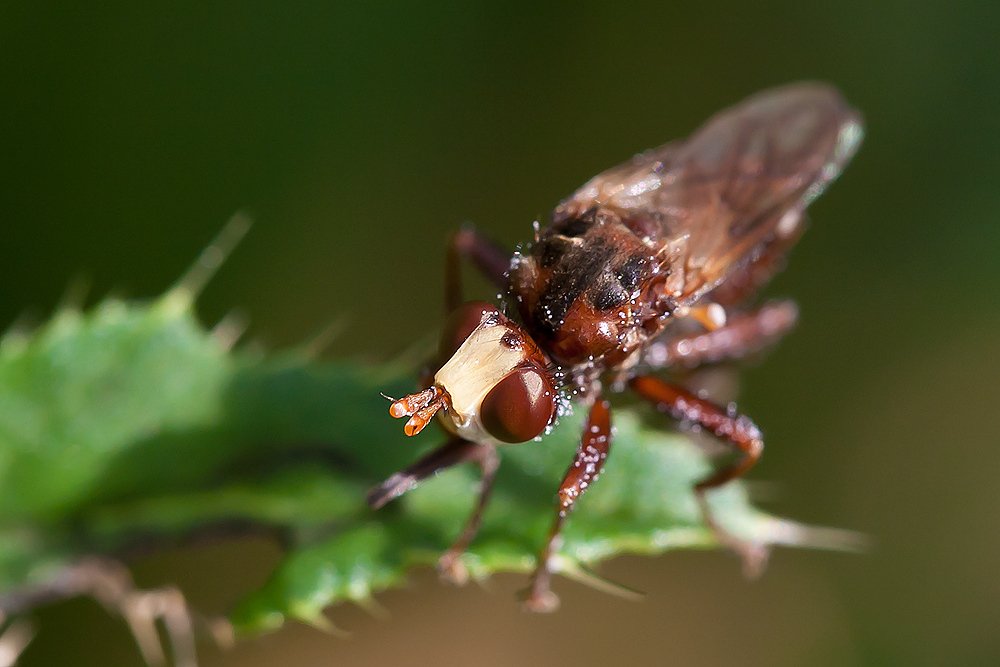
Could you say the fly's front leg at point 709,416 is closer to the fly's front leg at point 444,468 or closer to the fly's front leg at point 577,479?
the fly's front leg at point 577,479

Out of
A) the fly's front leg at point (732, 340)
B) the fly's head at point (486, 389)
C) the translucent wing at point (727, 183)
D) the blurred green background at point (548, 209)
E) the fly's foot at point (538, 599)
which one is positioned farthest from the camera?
the blurred green background at point (548, 209)

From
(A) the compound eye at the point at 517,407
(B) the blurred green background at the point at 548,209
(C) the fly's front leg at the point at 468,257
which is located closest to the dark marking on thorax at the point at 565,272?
(A) the compound eye at the point at 517,407

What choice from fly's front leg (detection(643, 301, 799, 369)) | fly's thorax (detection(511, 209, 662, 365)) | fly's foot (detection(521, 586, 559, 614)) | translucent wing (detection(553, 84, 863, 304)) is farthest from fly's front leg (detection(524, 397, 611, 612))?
fly's front leg (detection(643, 301, 799, 369))

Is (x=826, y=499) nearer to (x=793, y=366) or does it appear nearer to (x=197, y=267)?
(x=793, y=366)

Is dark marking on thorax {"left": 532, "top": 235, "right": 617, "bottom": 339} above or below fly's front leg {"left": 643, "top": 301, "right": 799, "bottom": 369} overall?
above

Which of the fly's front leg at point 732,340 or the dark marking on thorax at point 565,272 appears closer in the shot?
the dark marking on thorax at point 565,272

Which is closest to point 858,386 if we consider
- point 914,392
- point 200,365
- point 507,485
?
point 914,392

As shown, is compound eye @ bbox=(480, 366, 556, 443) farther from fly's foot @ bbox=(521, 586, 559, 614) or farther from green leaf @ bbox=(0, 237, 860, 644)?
fly's foot @ bbox=(521, 586, 559, 614)
